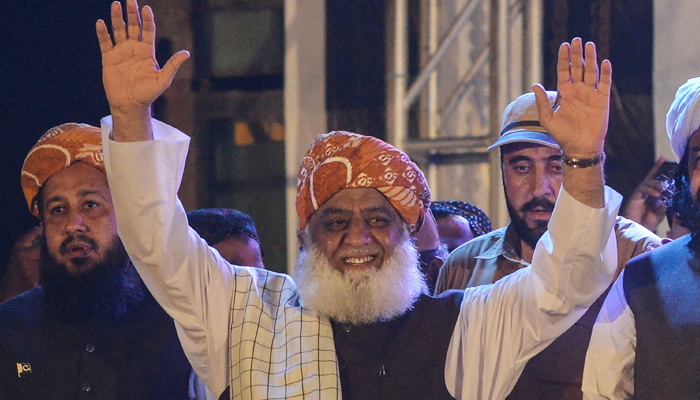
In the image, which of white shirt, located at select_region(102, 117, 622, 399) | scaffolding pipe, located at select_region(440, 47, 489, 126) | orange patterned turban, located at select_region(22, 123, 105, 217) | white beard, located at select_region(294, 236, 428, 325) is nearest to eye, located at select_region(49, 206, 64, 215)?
orange patterned turban, located at select_region(22, 123, 105, 217)

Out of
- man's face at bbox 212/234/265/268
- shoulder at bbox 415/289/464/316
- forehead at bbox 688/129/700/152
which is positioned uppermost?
forehead at bbox 688/129/700/152

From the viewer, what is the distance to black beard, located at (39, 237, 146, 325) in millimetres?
3072

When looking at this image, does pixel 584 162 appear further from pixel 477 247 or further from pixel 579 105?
pixel 477 247

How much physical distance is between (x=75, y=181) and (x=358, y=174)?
1064 millimetres

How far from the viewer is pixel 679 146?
295 cm

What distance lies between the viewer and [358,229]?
2918 millimetres

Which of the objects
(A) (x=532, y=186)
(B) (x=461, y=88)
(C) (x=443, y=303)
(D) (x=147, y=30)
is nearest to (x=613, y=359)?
(C) (x=443, y=303)

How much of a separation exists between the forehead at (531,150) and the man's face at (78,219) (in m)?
1.58

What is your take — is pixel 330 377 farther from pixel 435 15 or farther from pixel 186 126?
pixel 186 126

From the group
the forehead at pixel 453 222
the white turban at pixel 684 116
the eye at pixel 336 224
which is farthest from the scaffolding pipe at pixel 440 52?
the eye at pixel 336 224

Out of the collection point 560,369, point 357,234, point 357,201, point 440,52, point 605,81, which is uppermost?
point 440,52

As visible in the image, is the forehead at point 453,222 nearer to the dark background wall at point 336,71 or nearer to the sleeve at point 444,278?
the sleeve at point 444,278

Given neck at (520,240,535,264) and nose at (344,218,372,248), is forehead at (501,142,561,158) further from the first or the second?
nose at (344,218,372,248)

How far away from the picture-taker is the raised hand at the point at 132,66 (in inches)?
97.0
